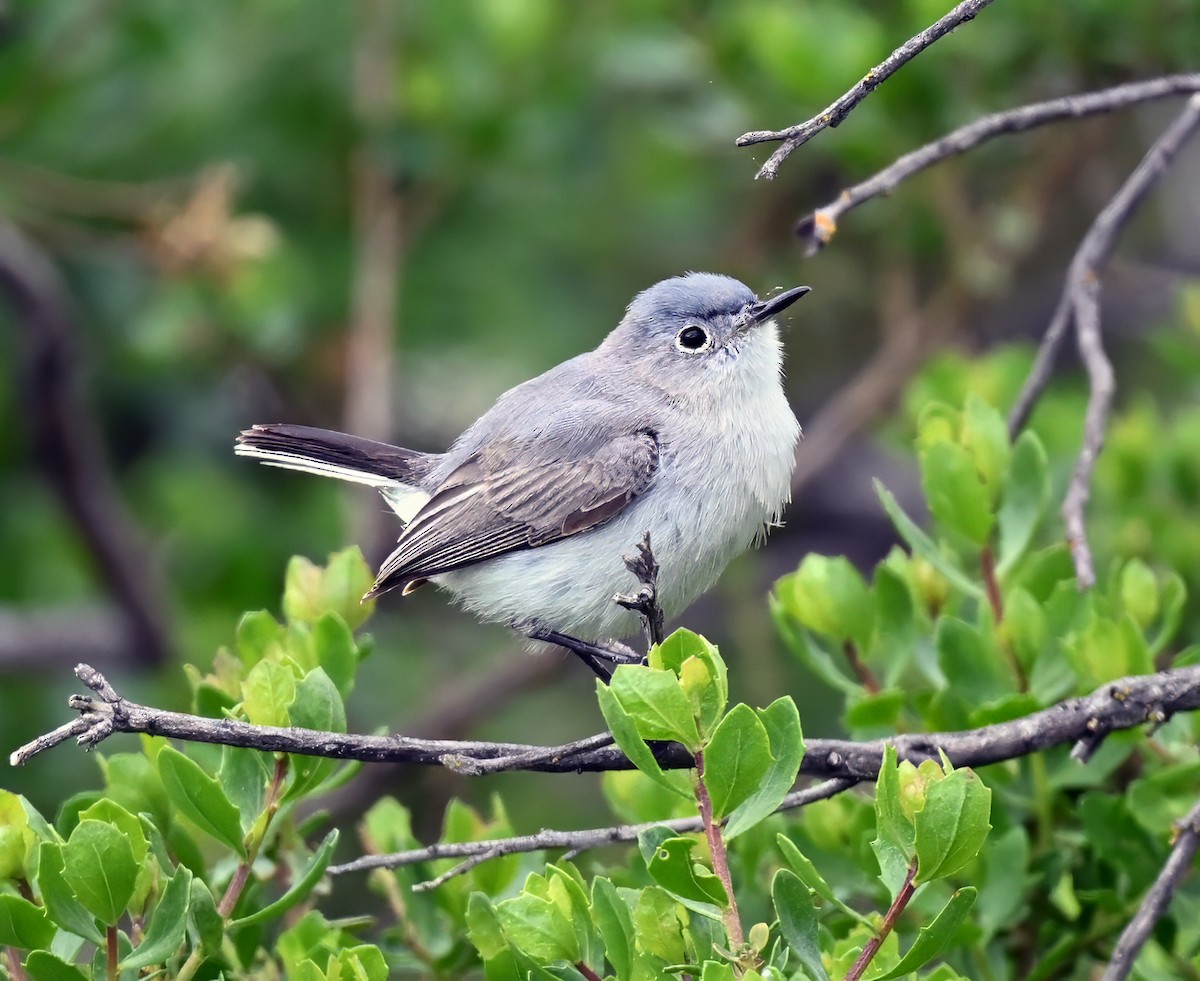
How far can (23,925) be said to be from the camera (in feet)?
6.14

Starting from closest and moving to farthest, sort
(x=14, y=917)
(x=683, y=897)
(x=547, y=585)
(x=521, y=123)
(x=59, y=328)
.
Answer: (x=683, y=897), (x=14, y=917), (x=547, y=585), (x=59, y=328), (x=521, y=123)

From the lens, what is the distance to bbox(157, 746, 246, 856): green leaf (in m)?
1.88

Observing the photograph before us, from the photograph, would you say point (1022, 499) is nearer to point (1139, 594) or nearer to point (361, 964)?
point (1139, 594)

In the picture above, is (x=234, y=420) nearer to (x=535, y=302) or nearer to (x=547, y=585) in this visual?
(x=535, y=302)

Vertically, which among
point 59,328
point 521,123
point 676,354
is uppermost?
point 521,123

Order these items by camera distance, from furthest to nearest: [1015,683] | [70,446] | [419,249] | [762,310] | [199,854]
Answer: [419,249]
[70,446]
[762,310]
[1015,683]
[199,854]

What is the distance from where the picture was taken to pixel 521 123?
4965 millimetres

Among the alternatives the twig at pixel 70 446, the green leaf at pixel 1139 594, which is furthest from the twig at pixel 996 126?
the twig at pixel 70 446

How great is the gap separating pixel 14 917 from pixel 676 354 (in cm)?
220

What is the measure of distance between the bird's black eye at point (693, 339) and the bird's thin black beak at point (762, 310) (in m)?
0.09

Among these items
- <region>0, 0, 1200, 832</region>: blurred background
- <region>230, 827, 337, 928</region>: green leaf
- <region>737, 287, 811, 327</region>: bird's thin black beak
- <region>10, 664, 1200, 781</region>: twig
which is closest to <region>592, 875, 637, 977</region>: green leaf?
<region>10, 664, 1200, 781</region>: twig

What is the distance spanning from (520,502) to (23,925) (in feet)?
5.48

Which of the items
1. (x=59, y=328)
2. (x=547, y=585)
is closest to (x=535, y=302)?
(x=59, y=328)

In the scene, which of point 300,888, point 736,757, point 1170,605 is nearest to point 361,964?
point 300,888
